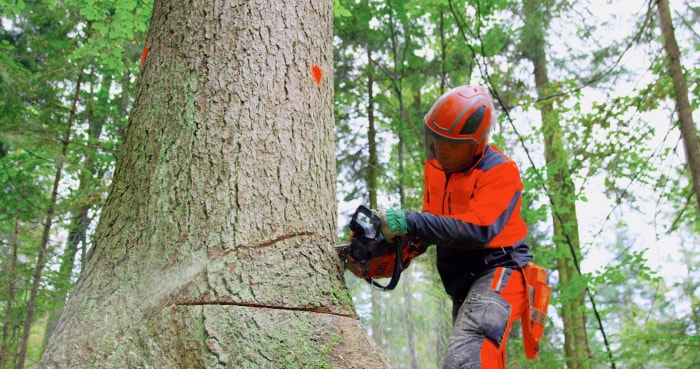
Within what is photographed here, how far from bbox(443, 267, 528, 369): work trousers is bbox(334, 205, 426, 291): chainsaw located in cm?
40

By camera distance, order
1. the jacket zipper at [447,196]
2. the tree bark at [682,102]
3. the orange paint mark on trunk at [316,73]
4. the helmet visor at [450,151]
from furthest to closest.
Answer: the tree bark at [682,102] → the jacket zipper at [447,196] → the helmet visor at [450,151] → the orange paint mark on trunk at [316,73]

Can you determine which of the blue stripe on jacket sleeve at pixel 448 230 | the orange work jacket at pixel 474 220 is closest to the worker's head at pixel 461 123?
the orange work jacket at pixel 474 220

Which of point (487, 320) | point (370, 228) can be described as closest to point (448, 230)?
point (370, 228)

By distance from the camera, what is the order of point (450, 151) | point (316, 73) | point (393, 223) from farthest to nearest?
point (450, 151) → point (316, 73) → point (393, 223)

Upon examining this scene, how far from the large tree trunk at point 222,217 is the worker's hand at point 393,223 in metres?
0.24

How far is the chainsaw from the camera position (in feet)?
8.11

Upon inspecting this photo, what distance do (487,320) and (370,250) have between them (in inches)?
26.2

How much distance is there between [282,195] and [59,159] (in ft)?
16.5

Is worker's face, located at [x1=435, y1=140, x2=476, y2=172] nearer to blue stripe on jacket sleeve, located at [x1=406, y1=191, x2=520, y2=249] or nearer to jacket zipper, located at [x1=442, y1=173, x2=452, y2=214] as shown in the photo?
jacket zipper, located at [x1=442, y1=173, x2=452, y2=214]

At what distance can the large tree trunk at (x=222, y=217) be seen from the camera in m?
1.90

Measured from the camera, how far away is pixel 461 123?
2.66 m

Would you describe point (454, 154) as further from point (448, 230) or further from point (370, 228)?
point (370, 228)

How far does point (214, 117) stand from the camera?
2236 millimetres

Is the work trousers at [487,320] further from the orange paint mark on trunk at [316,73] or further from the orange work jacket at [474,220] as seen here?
the orange paint mark on trunk at [316,73]
